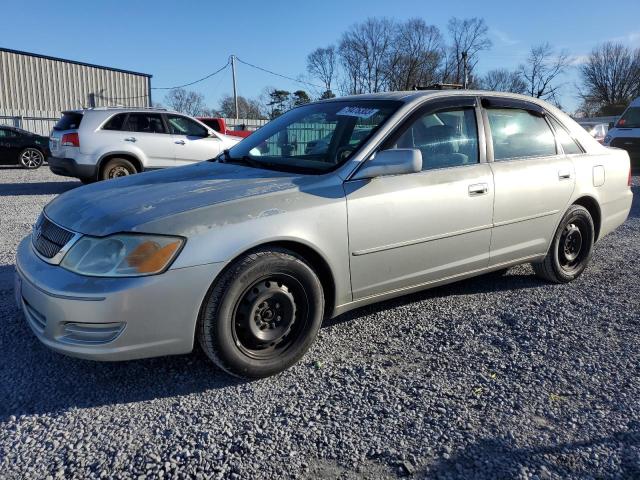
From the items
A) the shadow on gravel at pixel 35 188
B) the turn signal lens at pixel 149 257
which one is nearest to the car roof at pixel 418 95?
the turn signal lens at pixel 149 257

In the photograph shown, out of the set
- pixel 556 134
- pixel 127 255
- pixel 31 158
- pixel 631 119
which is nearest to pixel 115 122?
pixel 31 158

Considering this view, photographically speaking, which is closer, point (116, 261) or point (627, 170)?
point (116, 261)

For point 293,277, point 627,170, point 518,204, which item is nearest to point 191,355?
point 293,277

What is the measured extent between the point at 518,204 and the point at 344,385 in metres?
2.04

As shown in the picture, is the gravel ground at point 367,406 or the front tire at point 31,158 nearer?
the gravel ground at point 367,406

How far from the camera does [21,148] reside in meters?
15.7

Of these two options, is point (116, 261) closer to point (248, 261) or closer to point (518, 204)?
point (248, 261)

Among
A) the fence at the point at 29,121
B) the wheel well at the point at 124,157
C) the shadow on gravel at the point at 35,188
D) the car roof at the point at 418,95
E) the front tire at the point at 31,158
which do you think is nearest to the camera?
the car roof at the point at 418,95

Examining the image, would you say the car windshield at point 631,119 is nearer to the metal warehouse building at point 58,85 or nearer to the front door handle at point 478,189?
the front door handle at point 478,189

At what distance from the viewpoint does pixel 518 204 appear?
3928 mm

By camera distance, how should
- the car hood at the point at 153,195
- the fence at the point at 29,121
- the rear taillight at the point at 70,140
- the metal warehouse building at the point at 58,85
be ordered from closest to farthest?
the car hood at the point at 153,195 < the rear taillight at the point at 70,140 < the fence at the point at 29,121 < the metal warehouse building at the point at 58,85

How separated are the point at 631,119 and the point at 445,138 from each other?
1354cm

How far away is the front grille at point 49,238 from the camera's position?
2738mm

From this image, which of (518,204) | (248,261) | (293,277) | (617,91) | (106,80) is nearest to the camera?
(248,261)
